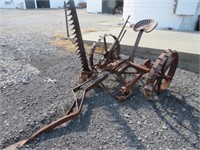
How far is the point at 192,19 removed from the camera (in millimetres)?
7102

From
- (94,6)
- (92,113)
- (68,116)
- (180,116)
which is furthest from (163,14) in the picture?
(94,6)

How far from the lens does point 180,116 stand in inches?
97.9

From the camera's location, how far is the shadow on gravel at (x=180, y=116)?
7.20ft

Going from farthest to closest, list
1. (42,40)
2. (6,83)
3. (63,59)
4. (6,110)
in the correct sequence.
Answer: (42,40) < (63,59) < (6,83) < (6,110)

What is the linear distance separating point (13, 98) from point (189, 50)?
3.30m

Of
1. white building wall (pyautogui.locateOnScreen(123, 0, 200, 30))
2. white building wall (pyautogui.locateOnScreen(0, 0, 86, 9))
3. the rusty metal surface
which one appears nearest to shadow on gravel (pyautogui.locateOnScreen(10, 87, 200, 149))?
the rusty metal surface

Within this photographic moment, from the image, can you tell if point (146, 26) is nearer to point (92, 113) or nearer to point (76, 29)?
point (76, 29)

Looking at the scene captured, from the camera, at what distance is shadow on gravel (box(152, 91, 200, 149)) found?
86.4 inches

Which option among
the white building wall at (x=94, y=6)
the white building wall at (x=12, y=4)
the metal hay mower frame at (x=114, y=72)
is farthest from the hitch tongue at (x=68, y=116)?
the white building wall at (x=12, y=4)

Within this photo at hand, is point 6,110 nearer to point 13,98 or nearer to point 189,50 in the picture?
point 13,98

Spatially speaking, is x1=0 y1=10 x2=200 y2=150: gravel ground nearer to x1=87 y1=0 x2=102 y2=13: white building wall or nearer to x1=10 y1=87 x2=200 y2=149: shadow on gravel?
x1=10 y1=87 x2=200 y2=149: shadow on gravel

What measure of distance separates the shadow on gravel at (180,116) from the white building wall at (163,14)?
200 inches

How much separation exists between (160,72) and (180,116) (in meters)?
0.62

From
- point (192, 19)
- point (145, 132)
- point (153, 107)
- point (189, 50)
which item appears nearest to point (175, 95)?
point (153, 107)
